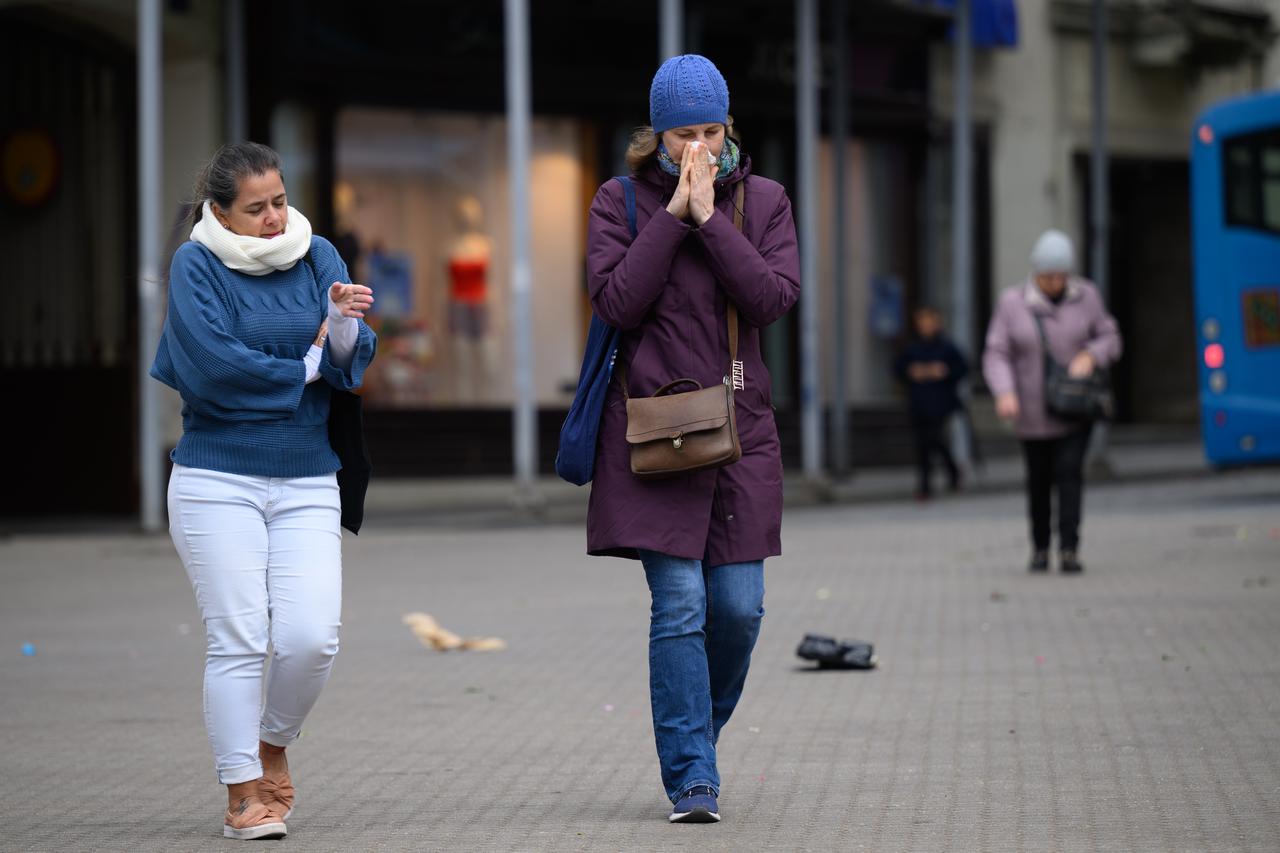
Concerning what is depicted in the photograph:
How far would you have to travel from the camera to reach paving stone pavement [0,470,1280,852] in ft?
17.9

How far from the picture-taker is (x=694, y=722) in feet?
17.8

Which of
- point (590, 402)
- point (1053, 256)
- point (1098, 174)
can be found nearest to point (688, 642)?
point (590, 402)

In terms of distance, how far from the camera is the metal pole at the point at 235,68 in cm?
1962

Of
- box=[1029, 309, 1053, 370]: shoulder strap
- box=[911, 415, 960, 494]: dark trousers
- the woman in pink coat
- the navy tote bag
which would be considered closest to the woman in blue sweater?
the navy tote bag

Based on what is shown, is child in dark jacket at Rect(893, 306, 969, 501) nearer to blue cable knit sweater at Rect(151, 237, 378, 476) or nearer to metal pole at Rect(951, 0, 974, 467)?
metal pole at Rect(951, 0, 974, 467)

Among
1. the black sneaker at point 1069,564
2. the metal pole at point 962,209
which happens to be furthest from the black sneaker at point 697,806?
the metal pole at point 962,209

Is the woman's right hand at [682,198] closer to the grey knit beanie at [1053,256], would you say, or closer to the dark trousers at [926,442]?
the grey knit beanie at [1053,256]

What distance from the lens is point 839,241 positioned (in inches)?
850

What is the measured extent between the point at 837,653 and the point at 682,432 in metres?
3.28

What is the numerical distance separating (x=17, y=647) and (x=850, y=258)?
16.6 metres

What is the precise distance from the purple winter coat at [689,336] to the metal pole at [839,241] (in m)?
15.6

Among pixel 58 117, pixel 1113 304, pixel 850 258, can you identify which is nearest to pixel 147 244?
pixel 58 117

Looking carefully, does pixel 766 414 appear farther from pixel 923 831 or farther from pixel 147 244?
pixel 147 244

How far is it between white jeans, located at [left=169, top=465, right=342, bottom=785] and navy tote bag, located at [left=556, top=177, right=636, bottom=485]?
0.66m
